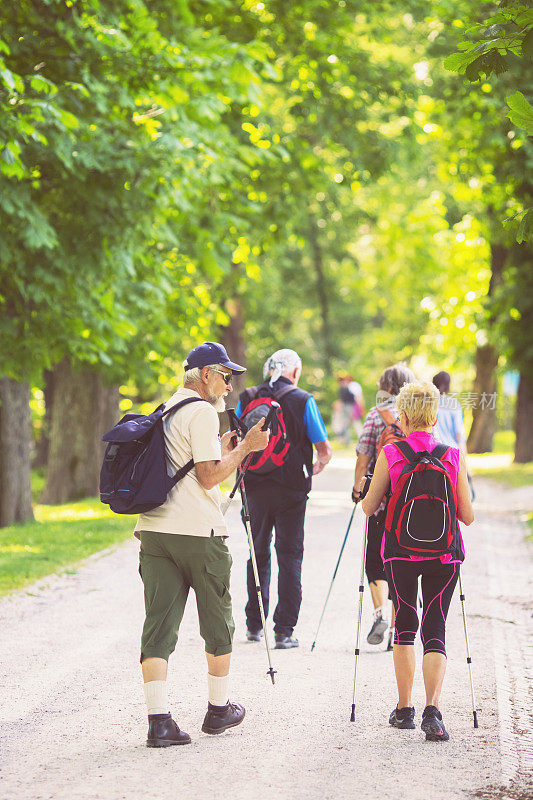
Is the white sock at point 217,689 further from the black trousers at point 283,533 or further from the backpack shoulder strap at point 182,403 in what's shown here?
the black trousers at point 283,533

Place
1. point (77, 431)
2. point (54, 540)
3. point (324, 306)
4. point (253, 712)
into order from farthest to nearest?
point (324, 306) → point (77, 431) → point (54, 540) → point (253, 712)

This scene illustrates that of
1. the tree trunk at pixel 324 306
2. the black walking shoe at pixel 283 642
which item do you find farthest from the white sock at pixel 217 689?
the tree trunk at pixel 324 306

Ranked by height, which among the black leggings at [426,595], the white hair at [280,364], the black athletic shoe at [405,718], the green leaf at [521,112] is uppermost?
the green leaf at [521,112]

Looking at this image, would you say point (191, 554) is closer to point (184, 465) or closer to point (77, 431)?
point (184, 465)

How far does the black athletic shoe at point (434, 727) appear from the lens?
17.9ft

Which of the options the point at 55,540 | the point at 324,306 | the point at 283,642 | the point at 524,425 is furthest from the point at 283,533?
the point at 324,306

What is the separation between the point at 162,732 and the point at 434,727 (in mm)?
1294

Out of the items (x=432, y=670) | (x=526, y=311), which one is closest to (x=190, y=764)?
(x=432, y=670)

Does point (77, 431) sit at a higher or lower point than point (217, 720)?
higher

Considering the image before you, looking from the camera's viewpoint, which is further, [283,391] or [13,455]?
[13,455]

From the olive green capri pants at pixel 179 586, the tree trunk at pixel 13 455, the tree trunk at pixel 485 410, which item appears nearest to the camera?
the olive green capri pants at pixel 179 586

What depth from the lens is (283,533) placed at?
7.68 meters

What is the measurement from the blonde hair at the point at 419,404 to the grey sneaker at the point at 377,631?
2.49m

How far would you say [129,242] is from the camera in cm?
1252
